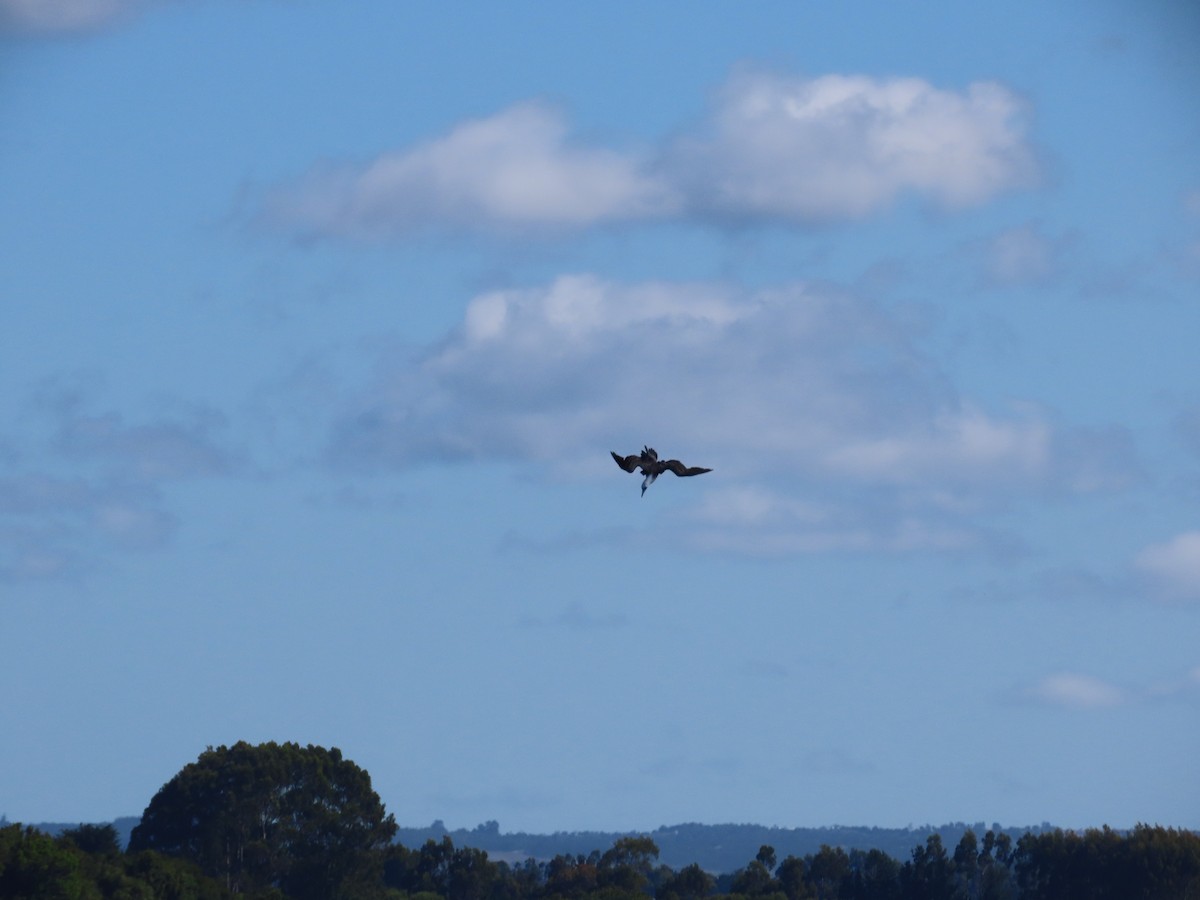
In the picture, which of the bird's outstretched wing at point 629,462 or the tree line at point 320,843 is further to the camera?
the tree line at point 320,843

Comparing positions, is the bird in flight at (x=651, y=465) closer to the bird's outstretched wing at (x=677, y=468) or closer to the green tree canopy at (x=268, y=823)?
the bird's outstretched wing at (x=677, y=468)

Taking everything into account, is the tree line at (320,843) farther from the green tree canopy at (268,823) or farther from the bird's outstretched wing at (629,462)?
the bird's outstretched wing at (629,462)

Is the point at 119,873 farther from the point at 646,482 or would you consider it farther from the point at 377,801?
the point at 646,482

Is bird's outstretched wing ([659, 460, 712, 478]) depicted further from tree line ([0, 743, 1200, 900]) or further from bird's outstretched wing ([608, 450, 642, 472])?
tree line ([0, 743, 1200, 900])

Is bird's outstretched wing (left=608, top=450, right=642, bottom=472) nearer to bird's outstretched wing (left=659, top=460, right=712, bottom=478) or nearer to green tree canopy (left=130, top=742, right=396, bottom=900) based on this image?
bird's outstretched wing (left=659, top=460, right=712, bottom=478)

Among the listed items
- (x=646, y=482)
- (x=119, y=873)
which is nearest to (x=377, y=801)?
(x=119, y=873)

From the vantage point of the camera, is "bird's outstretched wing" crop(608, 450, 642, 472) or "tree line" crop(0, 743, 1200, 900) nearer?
"bird's outstretched wing" crop(608, 450, 642, 472)

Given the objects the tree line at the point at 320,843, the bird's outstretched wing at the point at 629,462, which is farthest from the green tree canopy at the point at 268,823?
the bird's outstretched wing at the point at 629,462

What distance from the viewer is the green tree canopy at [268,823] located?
178875mm

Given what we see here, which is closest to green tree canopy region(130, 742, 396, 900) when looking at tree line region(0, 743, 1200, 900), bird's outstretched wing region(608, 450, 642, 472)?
tree line region(0, 743, 1200, 900)

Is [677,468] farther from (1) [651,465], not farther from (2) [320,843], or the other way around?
(2) [320,843]

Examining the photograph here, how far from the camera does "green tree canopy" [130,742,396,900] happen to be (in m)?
179

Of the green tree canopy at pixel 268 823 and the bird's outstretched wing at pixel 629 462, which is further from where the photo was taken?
the green tree canopy at pixel 268 823

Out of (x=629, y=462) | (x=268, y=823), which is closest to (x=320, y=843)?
(x=268, y=823)
